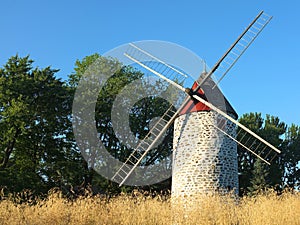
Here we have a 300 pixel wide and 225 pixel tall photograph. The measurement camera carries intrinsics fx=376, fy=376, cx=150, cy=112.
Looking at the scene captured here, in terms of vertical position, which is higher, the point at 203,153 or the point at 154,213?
the point at 203,153

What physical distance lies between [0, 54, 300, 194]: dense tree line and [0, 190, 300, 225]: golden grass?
8.59m

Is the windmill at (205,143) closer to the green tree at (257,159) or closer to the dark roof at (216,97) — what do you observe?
the dark roof at (216,97)

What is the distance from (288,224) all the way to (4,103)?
1547 centimetres

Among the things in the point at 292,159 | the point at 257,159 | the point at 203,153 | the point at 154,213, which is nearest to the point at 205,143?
the point at 203,153

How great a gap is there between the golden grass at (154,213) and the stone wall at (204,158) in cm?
443

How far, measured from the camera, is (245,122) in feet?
92.3

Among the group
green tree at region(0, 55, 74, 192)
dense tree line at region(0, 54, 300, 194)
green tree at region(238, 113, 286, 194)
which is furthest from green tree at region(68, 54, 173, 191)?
green tree at region(238, 113, 286, 194)

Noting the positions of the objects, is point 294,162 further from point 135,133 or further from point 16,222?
point 16,222

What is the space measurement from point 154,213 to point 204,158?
527 cm

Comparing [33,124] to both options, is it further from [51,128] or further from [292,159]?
[292,159]

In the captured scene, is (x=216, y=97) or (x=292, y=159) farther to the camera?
(x=292, y=159)

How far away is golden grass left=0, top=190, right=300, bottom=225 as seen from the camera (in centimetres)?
688

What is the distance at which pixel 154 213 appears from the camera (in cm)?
751

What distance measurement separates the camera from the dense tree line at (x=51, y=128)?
18.1 m
